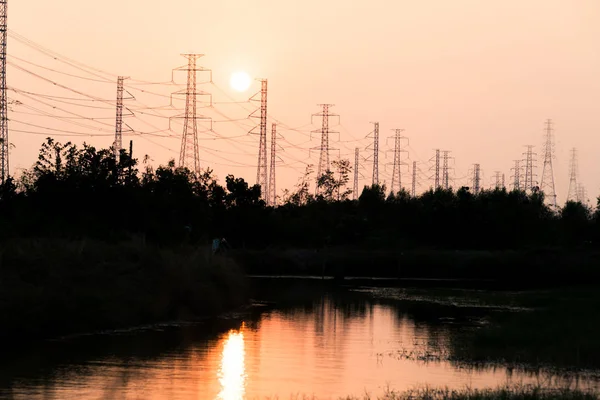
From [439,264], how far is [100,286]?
7839 centimetres

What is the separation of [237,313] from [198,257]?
4.35m

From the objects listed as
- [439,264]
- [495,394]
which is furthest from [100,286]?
[439,264]

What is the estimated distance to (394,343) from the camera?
51.3 meters

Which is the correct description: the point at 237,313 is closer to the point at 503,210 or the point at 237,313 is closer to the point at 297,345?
the point at 297,345

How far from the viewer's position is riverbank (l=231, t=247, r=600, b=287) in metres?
117

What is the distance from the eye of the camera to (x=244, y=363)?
42.8 metres

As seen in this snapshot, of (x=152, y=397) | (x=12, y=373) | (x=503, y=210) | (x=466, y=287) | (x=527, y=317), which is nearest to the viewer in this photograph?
(x=152, y=397)

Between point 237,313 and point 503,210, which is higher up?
point 503,210

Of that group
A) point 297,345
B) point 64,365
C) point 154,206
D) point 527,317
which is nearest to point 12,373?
point 64,365

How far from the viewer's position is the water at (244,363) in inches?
1396

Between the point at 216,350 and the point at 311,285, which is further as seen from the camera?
the point at 311,285

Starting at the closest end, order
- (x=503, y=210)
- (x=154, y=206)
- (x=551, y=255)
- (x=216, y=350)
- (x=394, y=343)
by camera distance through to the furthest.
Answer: (x=216, y=350) < (x=394, y=343) < (x=154, y=206) < (x=551, y=255) < (x=503, y=210)

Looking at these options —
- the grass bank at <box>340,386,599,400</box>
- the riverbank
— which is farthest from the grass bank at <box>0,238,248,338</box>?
the riverbank

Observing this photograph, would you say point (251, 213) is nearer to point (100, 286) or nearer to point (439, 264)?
point (439, 264)
